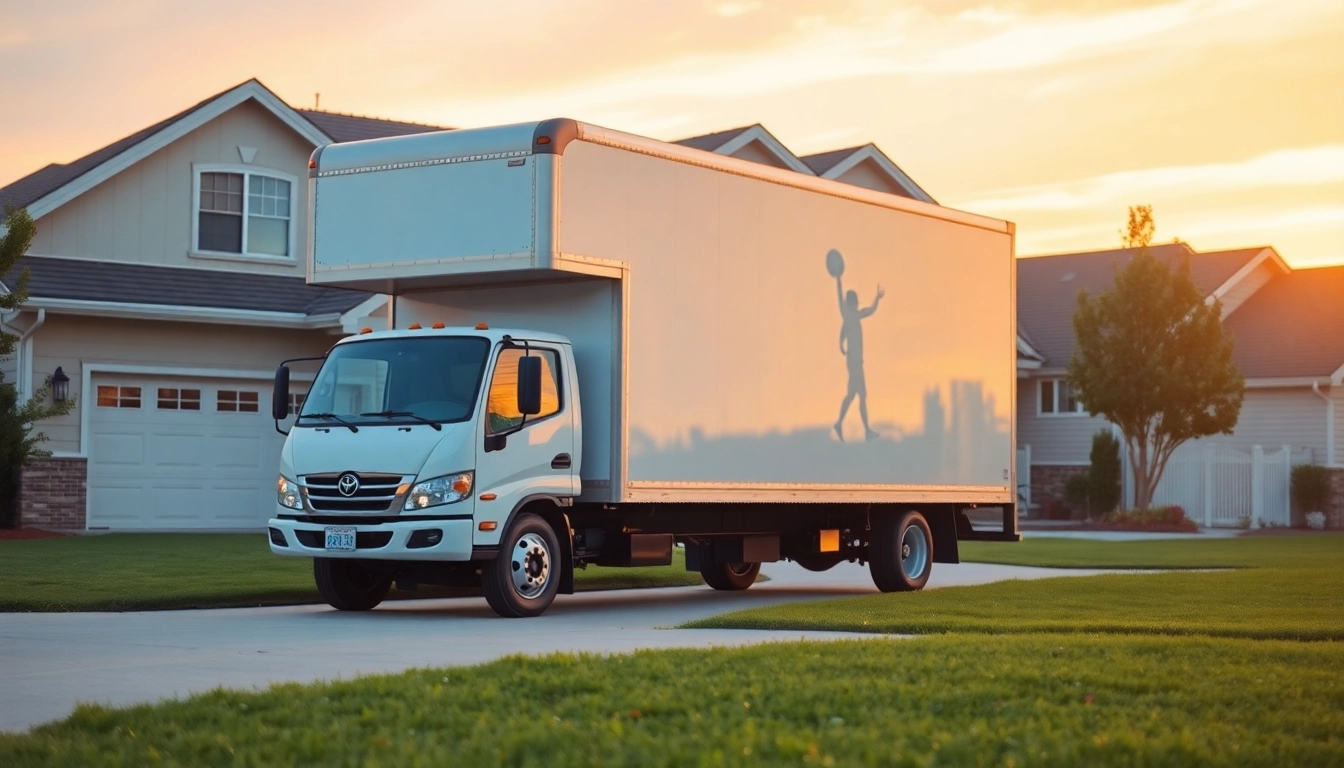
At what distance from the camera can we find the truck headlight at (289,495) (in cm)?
1418

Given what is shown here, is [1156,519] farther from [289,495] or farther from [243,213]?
[289,495]

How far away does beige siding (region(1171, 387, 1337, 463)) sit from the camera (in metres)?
39.3

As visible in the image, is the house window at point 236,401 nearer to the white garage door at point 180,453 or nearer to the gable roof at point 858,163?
the white garage door at point 180,453

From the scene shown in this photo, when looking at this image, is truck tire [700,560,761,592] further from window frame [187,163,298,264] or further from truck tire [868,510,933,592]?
window frame [187,163,298,264]

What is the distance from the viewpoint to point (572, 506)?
48.8 ft

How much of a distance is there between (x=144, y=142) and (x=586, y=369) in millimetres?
15011

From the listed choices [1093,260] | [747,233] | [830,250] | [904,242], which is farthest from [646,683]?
[1093,260]

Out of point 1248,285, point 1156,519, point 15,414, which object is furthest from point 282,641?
point 1248,285

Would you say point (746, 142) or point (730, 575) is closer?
point (730, 575)

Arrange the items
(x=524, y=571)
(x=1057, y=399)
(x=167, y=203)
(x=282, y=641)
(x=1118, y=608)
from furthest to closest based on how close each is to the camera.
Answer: (x=1057, y=399)
(x=167, y=203)
(x=1118, y=608)
(x=524, y=571)
(x=282, y=641)

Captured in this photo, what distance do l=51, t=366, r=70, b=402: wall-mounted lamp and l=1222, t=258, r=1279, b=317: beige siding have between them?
29021mm

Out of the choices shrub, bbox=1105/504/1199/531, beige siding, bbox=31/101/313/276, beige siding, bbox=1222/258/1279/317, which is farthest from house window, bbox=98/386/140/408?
beige siding, bbox=1222/258/1279/317

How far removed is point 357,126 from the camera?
1323 inches

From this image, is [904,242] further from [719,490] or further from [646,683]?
[646,683]
